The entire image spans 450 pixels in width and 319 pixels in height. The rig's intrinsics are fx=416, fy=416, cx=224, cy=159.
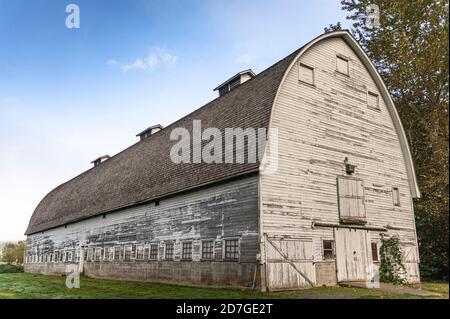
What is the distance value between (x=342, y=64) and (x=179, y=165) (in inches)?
361

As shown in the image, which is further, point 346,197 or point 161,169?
point 161,169

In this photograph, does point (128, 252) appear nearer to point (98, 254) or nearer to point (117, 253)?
point (117, 253)

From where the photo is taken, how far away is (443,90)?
23.8 metres

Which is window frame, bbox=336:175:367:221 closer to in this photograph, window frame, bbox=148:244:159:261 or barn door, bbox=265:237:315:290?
barn door, bbox=265:237:315:290

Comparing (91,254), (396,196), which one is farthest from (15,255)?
(396,196)

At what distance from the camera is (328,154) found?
1791cm

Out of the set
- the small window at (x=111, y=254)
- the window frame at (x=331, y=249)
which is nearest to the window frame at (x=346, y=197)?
the window frame at (x=331, y=249)

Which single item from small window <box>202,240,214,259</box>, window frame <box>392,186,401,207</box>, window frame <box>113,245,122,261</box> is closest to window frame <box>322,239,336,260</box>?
small window <box>202,240,214,259</box>

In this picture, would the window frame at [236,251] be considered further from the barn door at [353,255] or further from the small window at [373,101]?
the small window at [373,101]

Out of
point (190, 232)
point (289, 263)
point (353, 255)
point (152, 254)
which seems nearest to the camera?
point (289, 263)

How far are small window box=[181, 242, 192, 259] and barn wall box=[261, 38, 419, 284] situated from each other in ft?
15.6
